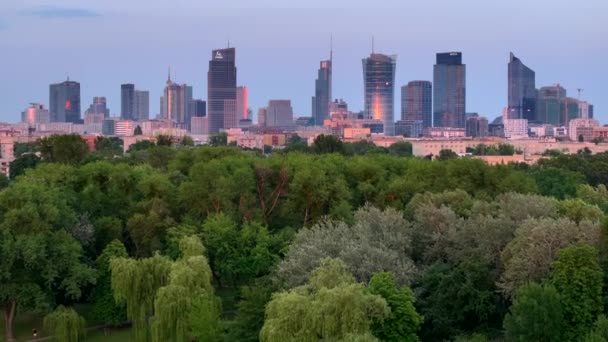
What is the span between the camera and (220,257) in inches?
1276

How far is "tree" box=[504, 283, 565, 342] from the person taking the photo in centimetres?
2152

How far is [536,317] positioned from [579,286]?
68.0 inches

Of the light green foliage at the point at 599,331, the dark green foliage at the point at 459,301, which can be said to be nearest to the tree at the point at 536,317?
the light green foliage at the point at 599,331

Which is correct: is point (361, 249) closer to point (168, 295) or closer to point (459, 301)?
point (459, 301)

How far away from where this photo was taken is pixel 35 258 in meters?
28.6

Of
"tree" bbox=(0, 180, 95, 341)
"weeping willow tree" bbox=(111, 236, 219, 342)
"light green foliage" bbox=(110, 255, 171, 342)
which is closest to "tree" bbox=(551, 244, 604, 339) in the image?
"weeping willow tree" bbox=(111, 236, 219, 342)

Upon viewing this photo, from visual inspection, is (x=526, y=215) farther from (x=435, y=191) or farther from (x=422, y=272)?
(x=435, y=191)

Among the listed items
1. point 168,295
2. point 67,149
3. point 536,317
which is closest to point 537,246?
point 536,317

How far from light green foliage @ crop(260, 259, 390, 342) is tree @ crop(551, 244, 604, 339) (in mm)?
4121

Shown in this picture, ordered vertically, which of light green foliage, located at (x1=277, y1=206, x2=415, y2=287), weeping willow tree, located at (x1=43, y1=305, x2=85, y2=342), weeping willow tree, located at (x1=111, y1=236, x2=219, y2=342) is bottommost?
weeping willow tree, located at (x1=43, y1=305, x2=85, y2=342)

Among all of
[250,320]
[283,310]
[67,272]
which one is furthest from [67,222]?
[283,310]

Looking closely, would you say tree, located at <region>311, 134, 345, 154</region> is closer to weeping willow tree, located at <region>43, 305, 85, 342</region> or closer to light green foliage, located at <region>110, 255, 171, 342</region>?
light green foliage, located at <region>110, 255, 171, 342</region>

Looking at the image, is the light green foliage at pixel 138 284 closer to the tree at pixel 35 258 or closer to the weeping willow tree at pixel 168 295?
the weeping willow tree at pixel 168 295

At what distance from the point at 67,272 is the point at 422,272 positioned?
10992mm
